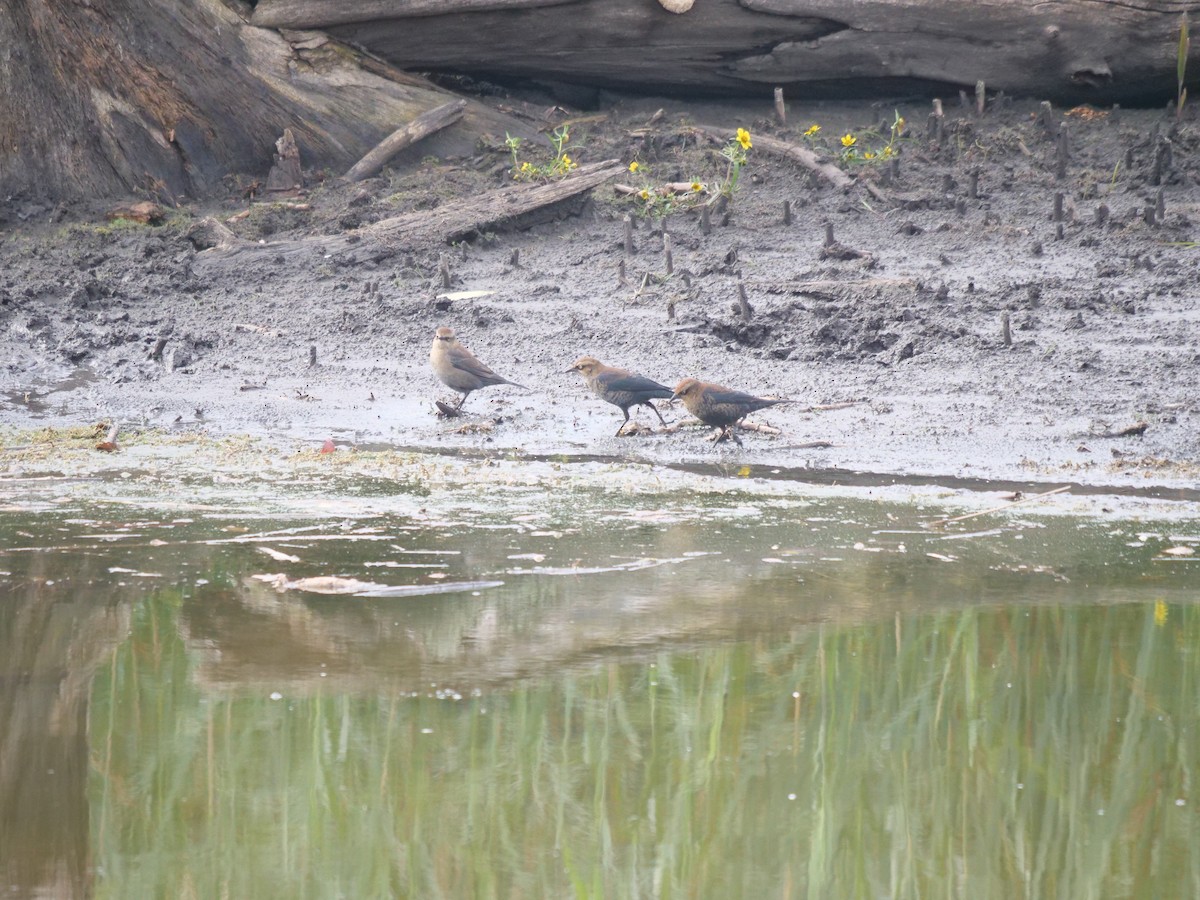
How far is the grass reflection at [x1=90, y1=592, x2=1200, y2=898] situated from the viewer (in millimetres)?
2410

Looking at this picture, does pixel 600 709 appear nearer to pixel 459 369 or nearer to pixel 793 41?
pixel 459 369

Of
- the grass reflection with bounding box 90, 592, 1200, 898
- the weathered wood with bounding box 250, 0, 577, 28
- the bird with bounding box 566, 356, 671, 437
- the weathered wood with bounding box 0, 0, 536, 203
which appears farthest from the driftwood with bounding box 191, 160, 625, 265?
the grass reflection with bounding box 90, 592, 1200, 898

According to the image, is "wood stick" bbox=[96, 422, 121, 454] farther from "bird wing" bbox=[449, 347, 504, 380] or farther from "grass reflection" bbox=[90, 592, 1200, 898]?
"grass reflection" bbox=[90, 592, 1200, 898]

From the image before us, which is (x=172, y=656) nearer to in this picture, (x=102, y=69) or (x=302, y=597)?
(x=302, y=597)

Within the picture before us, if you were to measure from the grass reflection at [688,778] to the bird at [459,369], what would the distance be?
365 cm

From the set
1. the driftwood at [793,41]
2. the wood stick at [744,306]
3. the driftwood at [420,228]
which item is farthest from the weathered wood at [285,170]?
the wood stick at [744,306]

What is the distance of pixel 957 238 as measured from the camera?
327 inches

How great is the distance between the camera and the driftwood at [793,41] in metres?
9.13

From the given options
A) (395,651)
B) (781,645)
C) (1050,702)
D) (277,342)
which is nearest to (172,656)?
(395,651)

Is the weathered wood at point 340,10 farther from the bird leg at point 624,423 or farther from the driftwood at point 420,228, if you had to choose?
the bird leg at point 624,423

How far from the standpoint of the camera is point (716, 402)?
6320mm

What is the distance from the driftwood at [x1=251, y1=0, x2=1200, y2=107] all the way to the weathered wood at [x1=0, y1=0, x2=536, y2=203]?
0.37 meters

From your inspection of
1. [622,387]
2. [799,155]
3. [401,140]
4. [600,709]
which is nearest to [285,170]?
[401,140]

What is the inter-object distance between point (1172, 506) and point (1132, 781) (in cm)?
267
